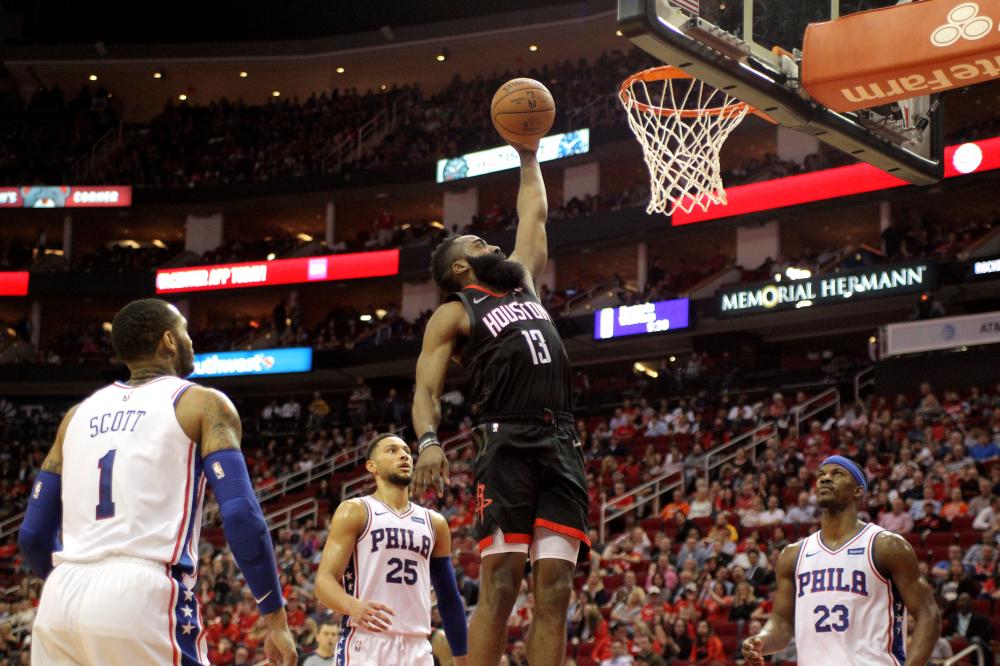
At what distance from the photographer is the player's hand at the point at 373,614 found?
645 cm

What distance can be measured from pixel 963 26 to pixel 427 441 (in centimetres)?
497

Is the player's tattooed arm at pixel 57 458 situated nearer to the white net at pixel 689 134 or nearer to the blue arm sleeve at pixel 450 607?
the blue arm sleeve at pixel 450 607

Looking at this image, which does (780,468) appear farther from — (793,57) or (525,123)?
(525,123)

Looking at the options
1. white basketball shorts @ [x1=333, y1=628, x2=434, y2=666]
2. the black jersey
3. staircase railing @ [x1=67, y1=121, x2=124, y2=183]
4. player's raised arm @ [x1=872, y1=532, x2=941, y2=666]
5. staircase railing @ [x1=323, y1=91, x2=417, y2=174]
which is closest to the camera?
the black jersey

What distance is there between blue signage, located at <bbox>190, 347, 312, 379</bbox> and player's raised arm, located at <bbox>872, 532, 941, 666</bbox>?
29.8 metres

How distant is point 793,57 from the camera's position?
8.69 meters

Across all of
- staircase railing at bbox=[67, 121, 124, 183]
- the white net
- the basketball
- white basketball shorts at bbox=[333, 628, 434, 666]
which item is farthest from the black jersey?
staircase railing at bbox=[67, 121, 124, 183]

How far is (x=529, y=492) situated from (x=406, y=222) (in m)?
36.5

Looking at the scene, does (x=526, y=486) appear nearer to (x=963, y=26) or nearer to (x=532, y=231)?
(x=532, y=231)

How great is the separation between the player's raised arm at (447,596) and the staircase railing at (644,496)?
42.5ft

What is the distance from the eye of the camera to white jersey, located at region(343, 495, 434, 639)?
7324 millimetres

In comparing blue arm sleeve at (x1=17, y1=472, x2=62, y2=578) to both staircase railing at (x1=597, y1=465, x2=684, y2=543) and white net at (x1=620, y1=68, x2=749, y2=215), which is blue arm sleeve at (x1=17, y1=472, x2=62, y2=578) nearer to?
white net at (x1=620, y1=68, x2=749, y2=215)

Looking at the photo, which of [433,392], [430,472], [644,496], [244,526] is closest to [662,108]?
[433,392]

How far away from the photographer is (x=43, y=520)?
4535 millimetres
